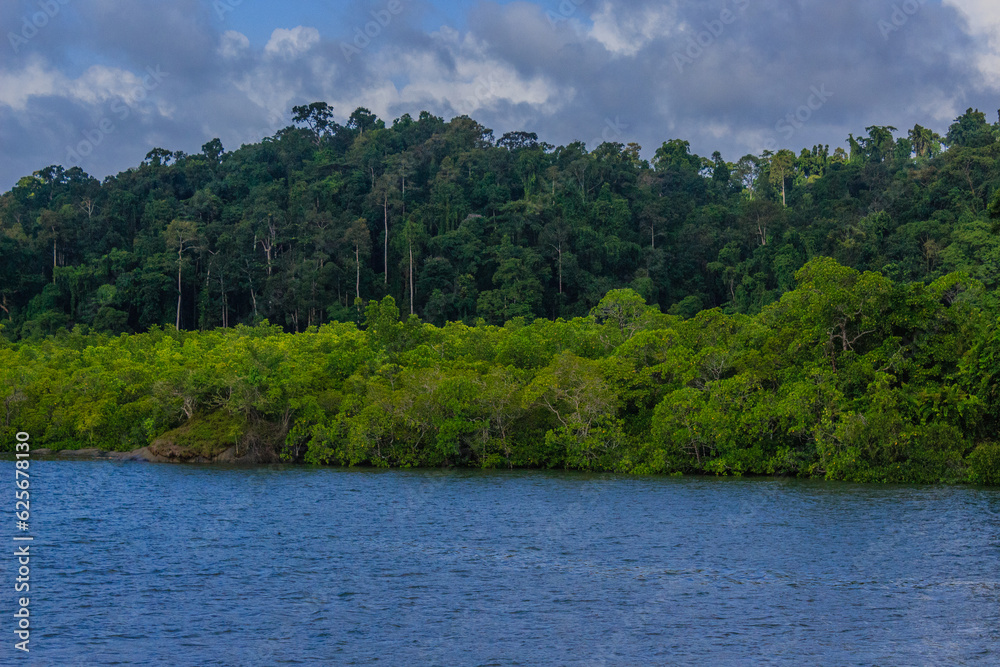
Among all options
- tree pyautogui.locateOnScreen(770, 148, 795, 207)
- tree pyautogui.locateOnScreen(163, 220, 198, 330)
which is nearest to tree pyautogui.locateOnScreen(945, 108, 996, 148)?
tree pyautogui.locateOnScreen(770, 148, 795, 207)

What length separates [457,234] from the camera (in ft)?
313

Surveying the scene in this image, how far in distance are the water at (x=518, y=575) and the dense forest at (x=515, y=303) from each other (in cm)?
469

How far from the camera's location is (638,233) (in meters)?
→ 102

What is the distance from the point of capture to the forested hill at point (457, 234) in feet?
278

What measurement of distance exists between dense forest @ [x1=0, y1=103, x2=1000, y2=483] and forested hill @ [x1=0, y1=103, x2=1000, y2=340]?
1.05ft

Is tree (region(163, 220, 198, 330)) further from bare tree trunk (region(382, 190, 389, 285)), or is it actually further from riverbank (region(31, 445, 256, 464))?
riverbank (region(31, 445, 256, 464))

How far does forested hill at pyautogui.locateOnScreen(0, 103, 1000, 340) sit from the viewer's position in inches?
3337

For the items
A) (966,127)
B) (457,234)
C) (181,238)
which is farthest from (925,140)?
(181,238)

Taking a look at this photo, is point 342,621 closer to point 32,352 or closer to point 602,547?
point 602,547

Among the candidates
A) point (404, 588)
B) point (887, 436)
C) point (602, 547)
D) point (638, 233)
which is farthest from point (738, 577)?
point (638, 233)

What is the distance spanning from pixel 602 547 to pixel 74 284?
78474 mm

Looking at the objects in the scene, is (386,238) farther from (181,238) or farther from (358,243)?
(181,238)

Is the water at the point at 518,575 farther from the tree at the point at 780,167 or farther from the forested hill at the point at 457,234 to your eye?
Result: the tree at the point at 780,167

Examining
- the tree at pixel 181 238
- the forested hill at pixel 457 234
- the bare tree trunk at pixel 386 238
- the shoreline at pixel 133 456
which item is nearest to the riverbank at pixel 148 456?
the shoreline at pixel 133 456
